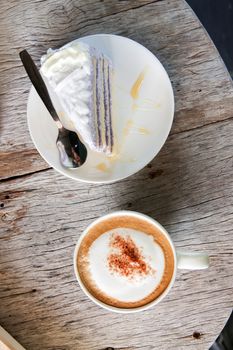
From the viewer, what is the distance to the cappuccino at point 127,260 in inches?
51.5

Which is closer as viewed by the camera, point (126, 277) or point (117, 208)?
point (126, 277)

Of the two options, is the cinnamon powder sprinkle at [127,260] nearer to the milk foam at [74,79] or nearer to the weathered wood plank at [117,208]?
the weathered wood plank at [117,208]

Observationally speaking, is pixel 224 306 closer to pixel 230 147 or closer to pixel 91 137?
pixel 230 147

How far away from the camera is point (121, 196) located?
1.41 metres

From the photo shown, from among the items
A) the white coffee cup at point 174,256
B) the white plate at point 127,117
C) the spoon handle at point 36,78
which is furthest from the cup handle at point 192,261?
the spoon handle at point 36,78

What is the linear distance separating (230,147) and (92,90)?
332 millimetres

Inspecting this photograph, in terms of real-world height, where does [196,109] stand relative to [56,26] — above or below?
below

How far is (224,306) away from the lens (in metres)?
1.40

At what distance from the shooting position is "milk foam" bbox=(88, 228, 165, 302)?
1312mm

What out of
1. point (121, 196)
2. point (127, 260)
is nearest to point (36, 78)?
point (121, 196)

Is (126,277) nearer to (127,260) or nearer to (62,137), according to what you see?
(127,260)

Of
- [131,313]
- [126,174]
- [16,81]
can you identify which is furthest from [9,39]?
[131,313]

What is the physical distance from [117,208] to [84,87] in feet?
0.92

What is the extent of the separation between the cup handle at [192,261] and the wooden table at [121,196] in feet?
0.29
